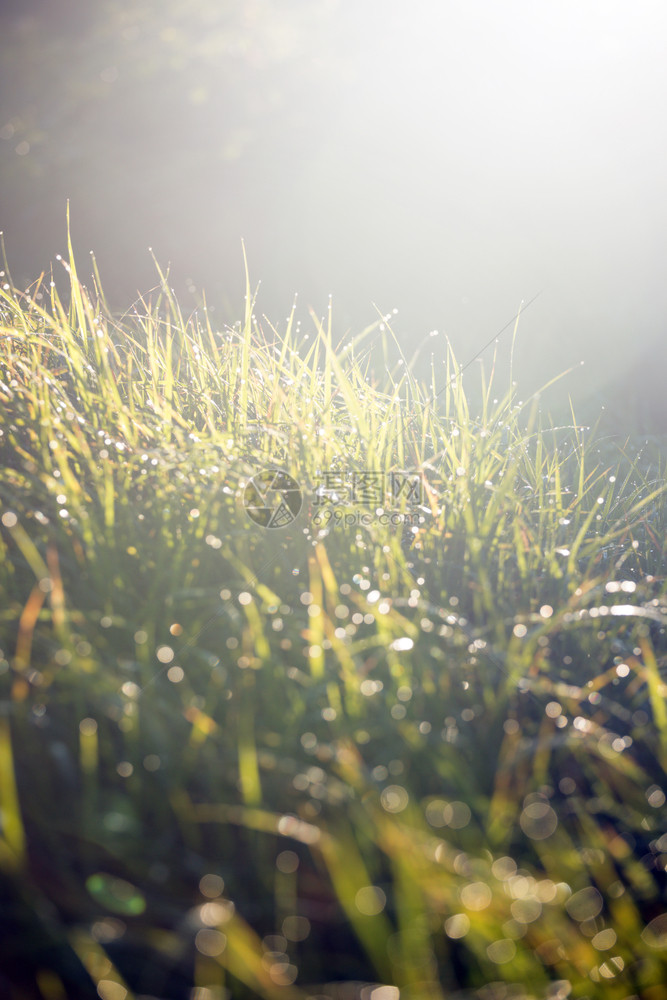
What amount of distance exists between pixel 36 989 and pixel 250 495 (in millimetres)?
1015

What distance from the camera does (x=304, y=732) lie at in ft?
3.80

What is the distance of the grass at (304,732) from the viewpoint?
2.90 feet
